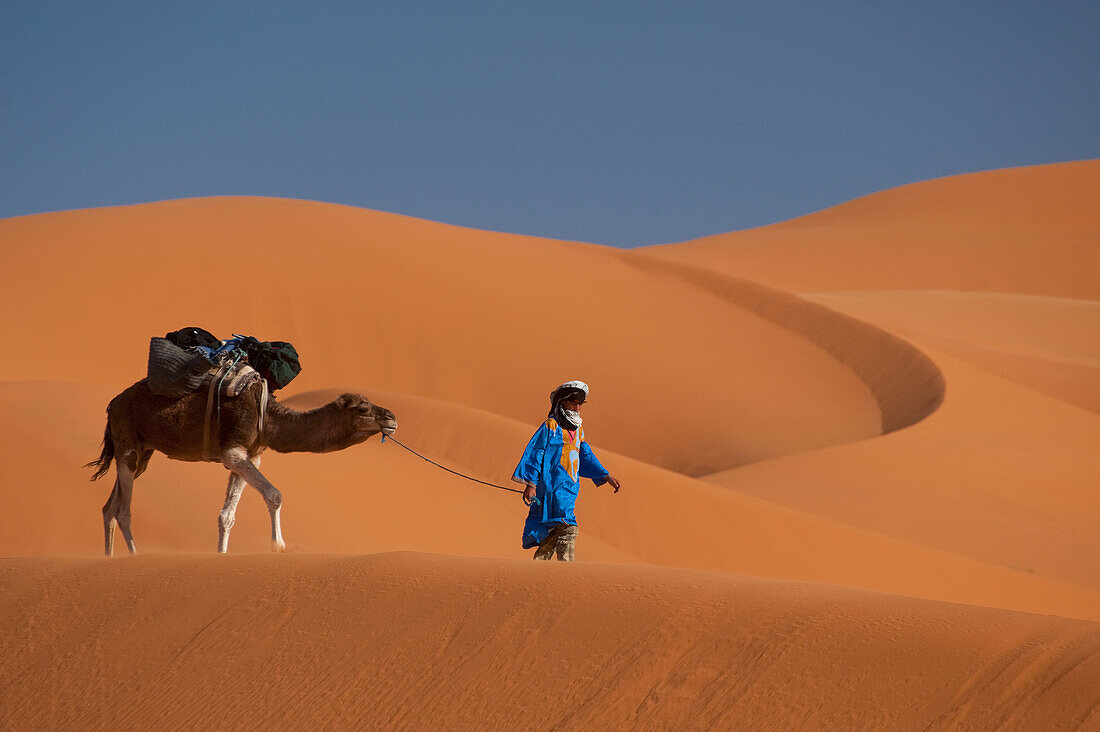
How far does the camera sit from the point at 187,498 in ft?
45.5

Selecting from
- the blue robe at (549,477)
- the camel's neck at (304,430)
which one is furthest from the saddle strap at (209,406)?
the blue robe at (549,477)

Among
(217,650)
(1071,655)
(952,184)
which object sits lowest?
(952,184)

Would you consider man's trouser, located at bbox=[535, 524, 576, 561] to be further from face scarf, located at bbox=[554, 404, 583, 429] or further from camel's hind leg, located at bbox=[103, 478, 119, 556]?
camel's hind leg, located at bbox=[103, 478, 119, 556]

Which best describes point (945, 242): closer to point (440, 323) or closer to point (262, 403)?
point (440, 323)

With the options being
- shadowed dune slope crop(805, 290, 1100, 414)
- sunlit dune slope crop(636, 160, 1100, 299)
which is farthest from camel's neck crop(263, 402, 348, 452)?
sunlit dune slope crop(636, 160, 1100, 299)

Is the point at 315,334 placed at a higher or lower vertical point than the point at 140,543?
lower

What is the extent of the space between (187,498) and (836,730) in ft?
34.4

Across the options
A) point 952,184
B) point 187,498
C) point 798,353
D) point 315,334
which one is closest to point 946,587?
point 187,498

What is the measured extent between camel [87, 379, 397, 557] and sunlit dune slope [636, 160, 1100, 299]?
4906 centimetres

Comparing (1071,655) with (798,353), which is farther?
(798,353)

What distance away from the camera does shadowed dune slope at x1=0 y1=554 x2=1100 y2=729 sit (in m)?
4.89

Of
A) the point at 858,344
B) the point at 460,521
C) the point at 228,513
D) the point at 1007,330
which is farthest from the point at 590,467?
the point at 1007,330

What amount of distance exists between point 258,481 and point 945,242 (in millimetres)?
67135

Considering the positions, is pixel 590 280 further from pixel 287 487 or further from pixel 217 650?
pixel 217 650
